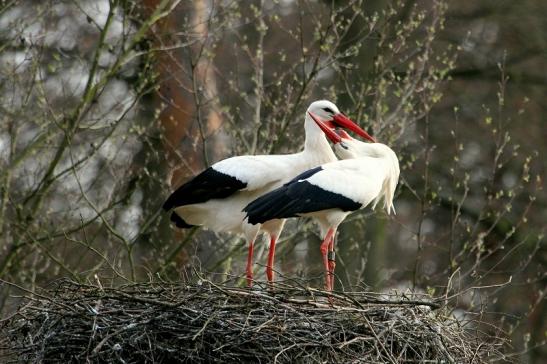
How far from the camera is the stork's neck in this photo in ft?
41.8

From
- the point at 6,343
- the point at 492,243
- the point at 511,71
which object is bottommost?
the point at 492,243

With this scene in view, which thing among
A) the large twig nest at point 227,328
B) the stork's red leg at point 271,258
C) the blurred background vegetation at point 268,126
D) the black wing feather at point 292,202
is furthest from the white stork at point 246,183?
the large twig nest at point 227,328

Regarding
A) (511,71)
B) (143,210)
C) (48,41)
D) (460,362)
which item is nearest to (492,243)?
(511,71)

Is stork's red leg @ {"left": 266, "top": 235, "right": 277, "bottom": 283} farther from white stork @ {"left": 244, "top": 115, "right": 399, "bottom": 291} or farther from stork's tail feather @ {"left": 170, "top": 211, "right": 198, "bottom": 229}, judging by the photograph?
stork's tail feather @ {"left": 170, "top": 211, "right": 198, "bottom": 229}

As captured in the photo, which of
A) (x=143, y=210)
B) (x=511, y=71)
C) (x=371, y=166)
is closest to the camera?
(x=371, y=166)

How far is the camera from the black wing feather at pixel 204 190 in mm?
12625

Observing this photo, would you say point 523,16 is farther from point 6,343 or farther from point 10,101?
point 6,343

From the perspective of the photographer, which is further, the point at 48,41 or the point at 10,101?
the point at 48,41

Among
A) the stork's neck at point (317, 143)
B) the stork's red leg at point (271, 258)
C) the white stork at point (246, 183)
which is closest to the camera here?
the white stork at point (246, 183)

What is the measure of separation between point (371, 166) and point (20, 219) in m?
3.81

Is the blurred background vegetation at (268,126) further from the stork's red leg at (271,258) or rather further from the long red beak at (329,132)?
the long red beak at (329,132)

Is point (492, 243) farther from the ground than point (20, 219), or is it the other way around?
point (20, 219)

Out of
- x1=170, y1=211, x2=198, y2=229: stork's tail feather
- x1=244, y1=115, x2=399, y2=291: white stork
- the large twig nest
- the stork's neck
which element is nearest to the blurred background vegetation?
x1=170, y1=211, x2=198, y2=229: stork's tail feather

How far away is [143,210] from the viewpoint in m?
17.3
